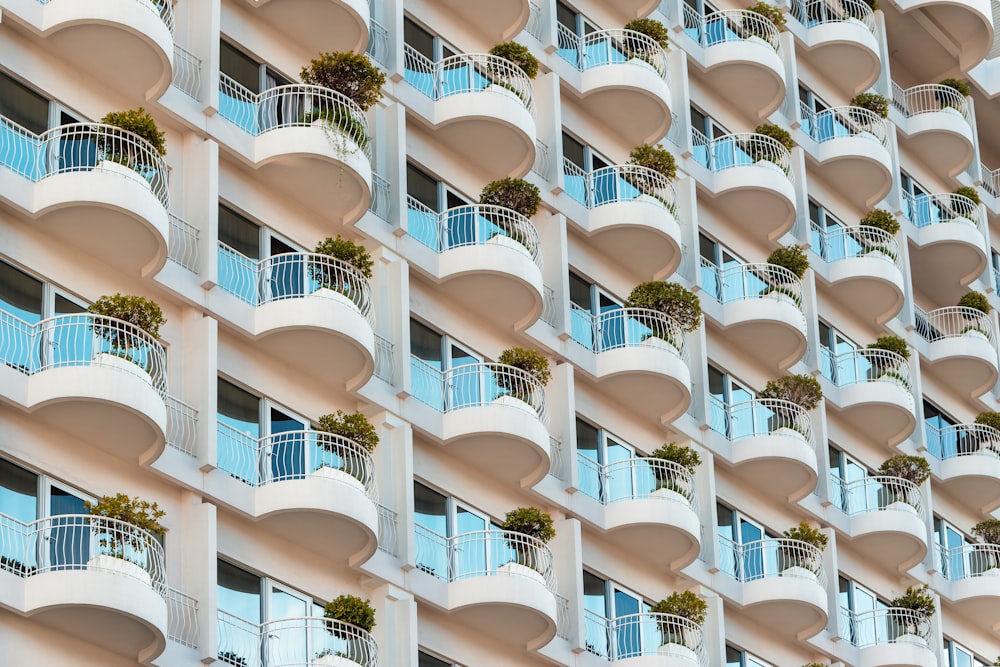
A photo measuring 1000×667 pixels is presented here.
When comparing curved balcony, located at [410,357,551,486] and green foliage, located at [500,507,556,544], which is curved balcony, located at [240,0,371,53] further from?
green foliage, located at [500,507,556,544]

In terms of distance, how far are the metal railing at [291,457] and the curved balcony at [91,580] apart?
142 inches

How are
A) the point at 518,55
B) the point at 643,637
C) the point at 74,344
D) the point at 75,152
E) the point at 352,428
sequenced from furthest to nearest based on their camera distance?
the point at 518,55, the point at 643,637, the point at 352,428, the point at 75,152, the point at 74,344

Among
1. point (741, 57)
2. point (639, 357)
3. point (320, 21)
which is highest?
point (741, 57)

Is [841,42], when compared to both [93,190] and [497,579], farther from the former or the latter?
[93,190]

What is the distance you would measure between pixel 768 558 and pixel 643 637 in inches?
217

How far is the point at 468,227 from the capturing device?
134 ft

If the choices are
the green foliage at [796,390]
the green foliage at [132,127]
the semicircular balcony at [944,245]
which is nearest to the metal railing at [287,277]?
the green foliage at [132,127]

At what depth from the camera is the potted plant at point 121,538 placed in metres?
29.9

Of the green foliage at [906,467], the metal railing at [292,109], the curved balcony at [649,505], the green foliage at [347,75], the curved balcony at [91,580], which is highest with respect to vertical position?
the green foliage at [347,75]

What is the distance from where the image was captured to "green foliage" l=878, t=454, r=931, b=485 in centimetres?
4988

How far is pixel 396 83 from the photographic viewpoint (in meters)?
40.7

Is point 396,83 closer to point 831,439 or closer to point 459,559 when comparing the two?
point 459,559

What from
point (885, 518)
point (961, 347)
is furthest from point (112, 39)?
point (961, 347)

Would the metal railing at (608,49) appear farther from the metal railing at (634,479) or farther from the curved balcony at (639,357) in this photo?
the metal railing at (634,479)
